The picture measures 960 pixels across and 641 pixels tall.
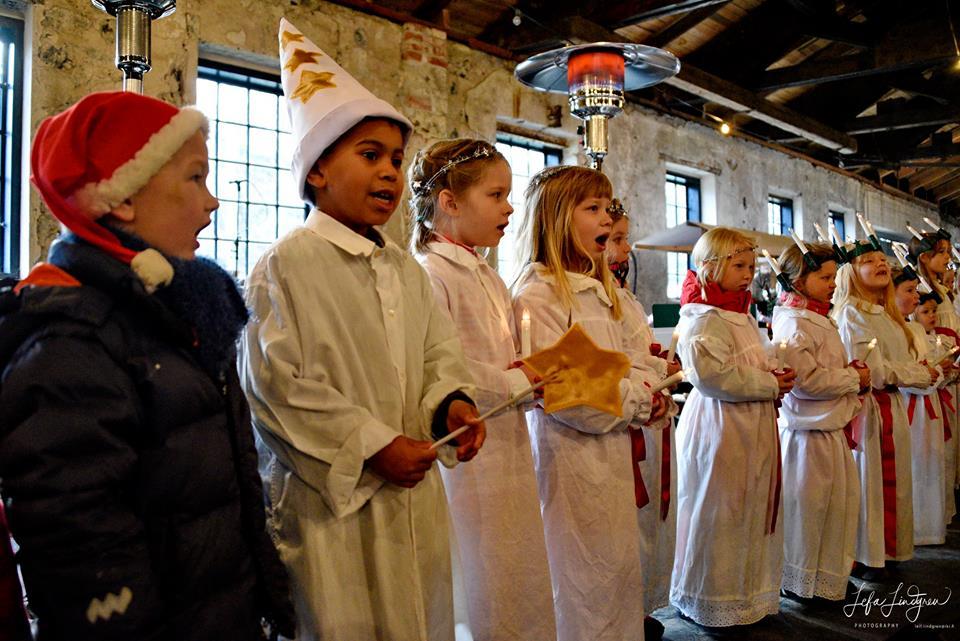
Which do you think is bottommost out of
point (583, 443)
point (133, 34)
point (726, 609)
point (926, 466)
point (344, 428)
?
point (726, 609)

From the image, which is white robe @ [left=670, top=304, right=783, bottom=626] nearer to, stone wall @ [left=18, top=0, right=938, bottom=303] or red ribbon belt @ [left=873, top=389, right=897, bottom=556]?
red ribbon belt @ [left=873, top=389, right=897, bottom=556]

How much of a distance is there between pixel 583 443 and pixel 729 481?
946mm

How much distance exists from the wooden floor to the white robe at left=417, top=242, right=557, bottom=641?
3.79 ft

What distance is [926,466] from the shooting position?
14.2ft

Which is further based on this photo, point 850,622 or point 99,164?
point 850,622

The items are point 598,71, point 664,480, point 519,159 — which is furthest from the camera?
point 519,159

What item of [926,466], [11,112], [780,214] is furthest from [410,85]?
[780,214]

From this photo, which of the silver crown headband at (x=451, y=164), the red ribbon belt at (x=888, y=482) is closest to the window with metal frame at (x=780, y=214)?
the red ribbon belt at (x=888, y=482)

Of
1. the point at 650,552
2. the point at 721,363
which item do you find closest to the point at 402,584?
the point at 650,552

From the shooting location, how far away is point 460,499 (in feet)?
6.40

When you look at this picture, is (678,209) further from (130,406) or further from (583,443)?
(130,406)

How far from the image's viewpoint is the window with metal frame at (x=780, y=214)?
34.3 ft

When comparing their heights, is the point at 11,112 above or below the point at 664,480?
above

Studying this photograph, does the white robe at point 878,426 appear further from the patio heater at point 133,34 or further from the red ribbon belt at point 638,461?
the patio heater at point 133,34
